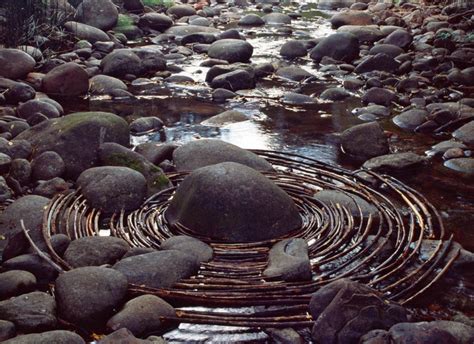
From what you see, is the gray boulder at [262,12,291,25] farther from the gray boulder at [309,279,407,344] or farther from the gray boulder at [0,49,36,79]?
the gray boulder at [309,279,407,344]

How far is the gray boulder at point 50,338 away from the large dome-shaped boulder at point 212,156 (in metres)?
2.59

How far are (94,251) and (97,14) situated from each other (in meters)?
9.32

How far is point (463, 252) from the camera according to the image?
4371 mm

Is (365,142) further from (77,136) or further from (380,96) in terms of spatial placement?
(77,136)

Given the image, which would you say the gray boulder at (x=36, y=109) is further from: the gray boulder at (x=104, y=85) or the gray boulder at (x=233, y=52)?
the gray boulder at (x=233, y=52)

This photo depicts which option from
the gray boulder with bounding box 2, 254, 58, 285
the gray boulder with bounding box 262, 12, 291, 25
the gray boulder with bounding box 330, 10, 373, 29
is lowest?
the gray boulder with bounding box 262, 12, 291, 25

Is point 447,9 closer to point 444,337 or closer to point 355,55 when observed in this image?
point 355,55

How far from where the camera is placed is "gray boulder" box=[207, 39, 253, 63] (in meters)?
10.8

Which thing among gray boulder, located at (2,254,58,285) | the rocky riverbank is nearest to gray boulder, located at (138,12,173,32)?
the rocky riverbank

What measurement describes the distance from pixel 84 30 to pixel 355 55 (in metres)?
4.48

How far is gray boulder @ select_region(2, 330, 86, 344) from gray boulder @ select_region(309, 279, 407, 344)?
3.81ft

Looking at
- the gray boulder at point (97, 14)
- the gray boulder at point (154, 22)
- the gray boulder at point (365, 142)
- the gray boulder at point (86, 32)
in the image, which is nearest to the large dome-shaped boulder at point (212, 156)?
the gray boulder at point (365, 142)

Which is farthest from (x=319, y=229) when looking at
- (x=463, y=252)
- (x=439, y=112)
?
(x=439, y=112)

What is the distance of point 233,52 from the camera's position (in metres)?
10.8
